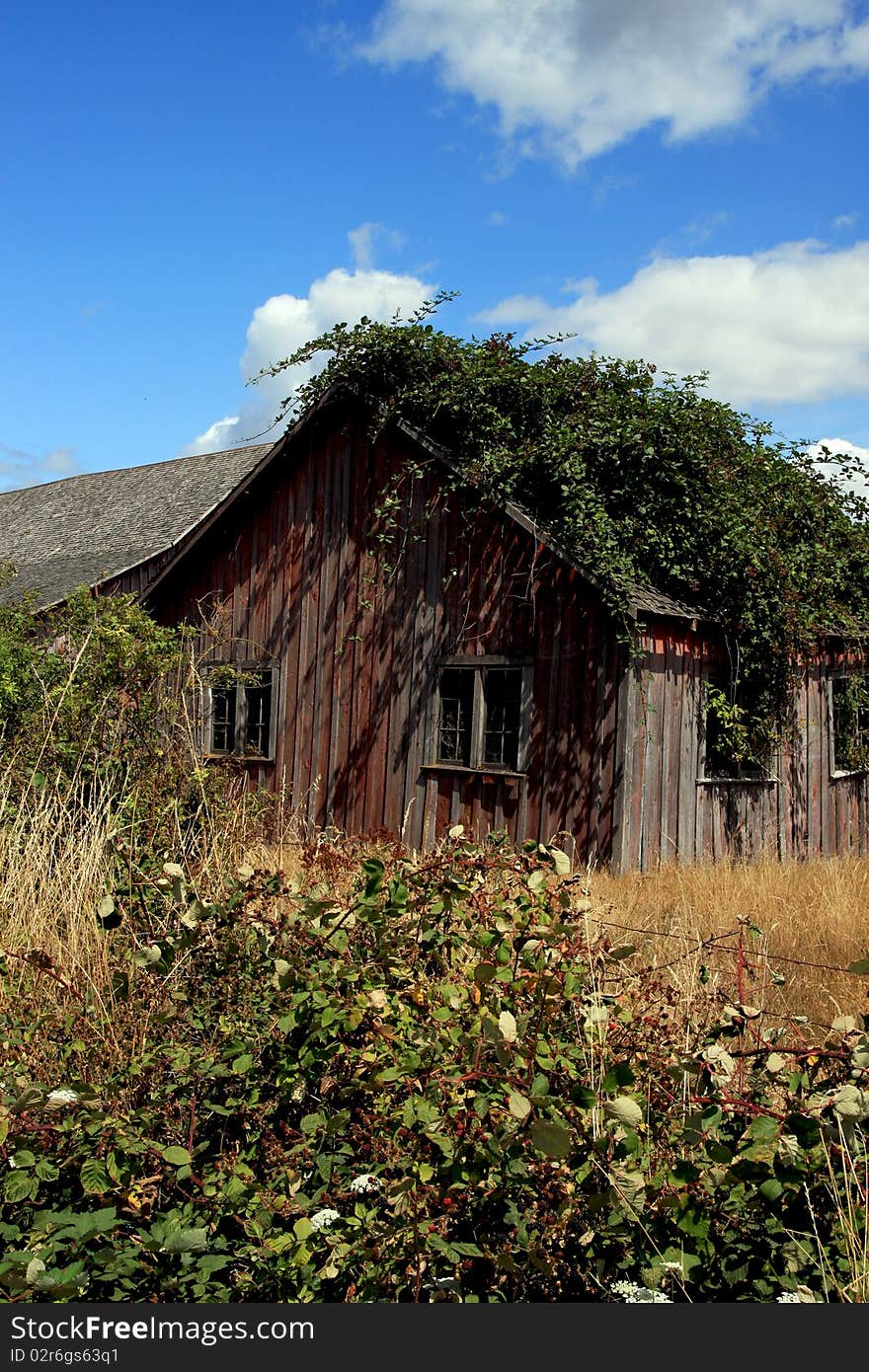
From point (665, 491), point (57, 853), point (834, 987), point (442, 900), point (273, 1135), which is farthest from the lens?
point (665, 491)

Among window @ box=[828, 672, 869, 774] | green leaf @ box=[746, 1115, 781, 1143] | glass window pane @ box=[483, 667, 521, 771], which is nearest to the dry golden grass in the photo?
green leaf @ box=[746, 1115, 781, 1143]

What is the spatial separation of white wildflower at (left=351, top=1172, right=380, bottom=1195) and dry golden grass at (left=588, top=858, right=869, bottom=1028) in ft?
5.68

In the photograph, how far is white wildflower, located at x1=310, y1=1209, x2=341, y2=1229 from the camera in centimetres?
304

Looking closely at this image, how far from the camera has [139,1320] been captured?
9.59ft

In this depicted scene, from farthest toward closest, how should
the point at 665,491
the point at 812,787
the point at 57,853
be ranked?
1. the point at 812,787
2. the point at 665,491
3. the point at 57,853

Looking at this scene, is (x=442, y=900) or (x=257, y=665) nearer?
(x=442, y=900)

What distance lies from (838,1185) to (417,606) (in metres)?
9.75

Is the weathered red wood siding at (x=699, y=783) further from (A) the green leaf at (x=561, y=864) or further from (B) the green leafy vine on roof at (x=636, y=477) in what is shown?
(A) the green leaf at (x=561, y=864)

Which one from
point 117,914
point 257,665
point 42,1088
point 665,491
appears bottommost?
point 42,1088

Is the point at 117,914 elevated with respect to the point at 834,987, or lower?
elevated

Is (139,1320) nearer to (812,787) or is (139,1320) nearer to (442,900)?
(442,900)

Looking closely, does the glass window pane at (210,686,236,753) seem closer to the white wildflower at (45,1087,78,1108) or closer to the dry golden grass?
the dry golden grass

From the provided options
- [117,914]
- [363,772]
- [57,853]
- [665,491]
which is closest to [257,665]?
[363,772]

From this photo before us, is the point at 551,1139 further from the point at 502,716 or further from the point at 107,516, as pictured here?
the point at 107,516
